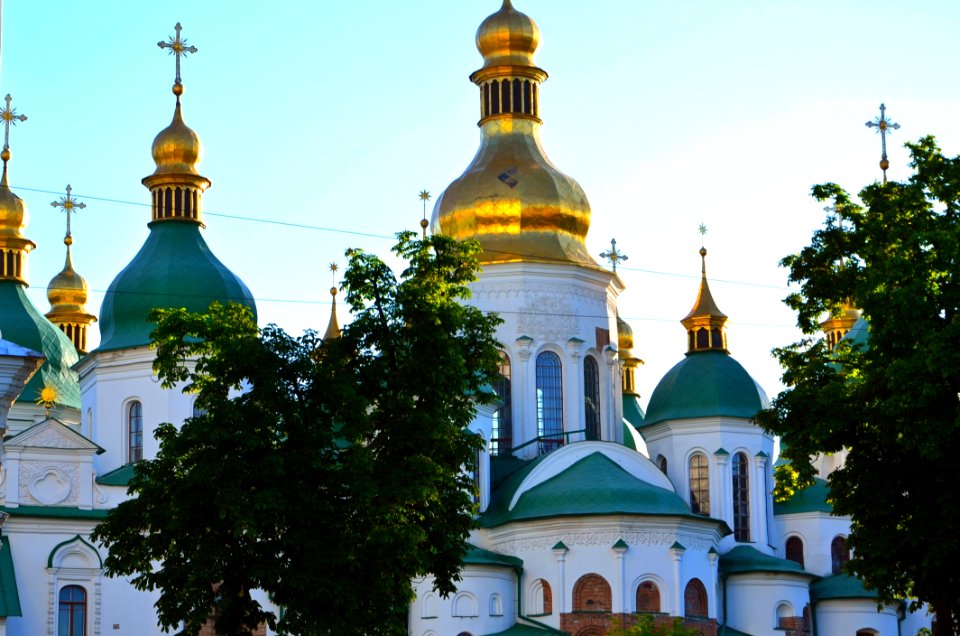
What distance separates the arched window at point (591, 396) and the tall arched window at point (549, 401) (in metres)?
0.85

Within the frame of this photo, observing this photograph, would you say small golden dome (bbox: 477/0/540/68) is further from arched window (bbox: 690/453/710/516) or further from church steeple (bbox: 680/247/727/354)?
arched window (bbox: 690/453/710/516)

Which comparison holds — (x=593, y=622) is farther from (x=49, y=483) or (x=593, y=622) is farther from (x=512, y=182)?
(x=512, y=182)

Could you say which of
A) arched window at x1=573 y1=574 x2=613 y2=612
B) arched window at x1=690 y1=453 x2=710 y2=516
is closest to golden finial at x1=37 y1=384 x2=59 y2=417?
arched window at x1=573 y1=574 x2=613 y2=612

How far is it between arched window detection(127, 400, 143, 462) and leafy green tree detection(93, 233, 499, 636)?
18365 millimetres

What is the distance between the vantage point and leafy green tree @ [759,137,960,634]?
2886 centimetres

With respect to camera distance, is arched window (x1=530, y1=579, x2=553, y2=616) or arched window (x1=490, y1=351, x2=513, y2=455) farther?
arched window (x1=490, y1=351, x2=513, y2=455)

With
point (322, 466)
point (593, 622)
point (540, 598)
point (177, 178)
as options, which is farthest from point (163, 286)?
point (322, 466)

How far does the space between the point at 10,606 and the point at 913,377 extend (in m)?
25.2

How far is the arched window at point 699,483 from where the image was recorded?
186 feet

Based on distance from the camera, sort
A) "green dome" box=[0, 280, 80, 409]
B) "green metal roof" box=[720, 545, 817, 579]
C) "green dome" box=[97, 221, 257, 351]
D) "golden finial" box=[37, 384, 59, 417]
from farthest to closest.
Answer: "green dome" box=[0, 280, 80, 409], "green metal roof" box=[720, 545, 817, 579], "green dome" box=[97, 221, 257, 351], "golden finial" box=[37, 384, 59, 417]

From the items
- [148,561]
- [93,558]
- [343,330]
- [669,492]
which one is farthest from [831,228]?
[93,558]

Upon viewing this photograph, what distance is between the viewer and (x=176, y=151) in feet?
173

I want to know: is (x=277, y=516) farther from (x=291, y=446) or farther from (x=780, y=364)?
(x=780, y=364)

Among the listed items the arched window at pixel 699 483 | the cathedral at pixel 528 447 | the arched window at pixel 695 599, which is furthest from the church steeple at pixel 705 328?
the arched window at pixel 695 599
